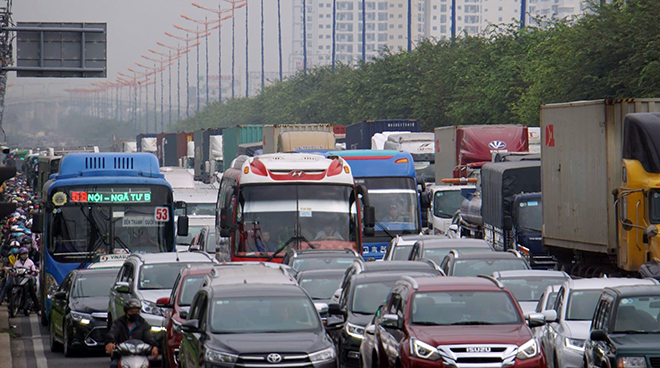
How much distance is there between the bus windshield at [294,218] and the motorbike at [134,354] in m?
9.14

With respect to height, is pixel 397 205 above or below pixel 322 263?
above

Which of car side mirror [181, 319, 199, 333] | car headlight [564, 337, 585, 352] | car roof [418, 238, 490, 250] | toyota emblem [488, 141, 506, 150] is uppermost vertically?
toyota emblem [488, 141, 506, 150]

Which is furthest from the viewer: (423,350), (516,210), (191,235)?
(191,235)

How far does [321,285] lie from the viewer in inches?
770

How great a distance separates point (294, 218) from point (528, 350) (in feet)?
33.7

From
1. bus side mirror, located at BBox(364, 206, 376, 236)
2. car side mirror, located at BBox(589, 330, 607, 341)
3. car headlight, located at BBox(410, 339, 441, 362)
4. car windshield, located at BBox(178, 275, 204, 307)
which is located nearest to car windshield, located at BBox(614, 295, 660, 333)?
car side mirror, located at BBox(589, 330, 607, 341)

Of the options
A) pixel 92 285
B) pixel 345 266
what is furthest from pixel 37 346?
pixel 345 266

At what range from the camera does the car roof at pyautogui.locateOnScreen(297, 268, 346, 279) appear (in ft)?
62.9

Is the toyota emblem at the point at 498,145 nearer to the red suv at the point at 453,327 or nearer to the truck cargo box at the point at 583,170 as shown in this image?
the truck cargo box at the point at 583,170

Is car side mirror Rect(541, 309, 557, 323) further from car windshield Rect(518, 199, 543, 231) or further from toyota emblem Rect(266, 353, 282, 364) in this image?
car windshield Rect(518, 199, 543, 231)

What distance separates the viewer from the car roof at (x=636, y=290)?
13303 mm

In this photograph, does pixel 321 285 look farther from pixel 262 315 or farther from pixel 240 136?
pixel 240 136

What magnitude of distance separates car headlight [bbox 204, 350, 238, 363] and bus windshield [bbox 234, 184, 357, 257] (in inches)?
381

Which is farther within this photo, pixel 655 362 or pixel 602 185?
pixel 602 185
